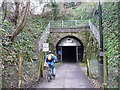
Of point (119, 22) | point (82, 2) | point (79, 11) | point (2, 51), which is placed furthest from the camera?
point (82, 2)

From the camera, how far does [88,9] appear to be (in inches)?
938

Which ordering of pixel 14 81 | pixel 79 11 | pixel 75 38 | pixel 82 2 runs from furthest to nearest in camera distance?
1. pixel 82 2
2. pixel 79 11
3. pixel 75 38
4. pixel 14 81

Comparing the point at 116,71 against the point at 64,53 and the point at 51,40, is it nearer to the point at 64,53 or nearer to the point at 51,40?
the point at 51,40

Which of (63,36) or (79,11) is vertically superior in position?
(79,11)

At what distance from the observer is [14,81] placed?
6.46 metres

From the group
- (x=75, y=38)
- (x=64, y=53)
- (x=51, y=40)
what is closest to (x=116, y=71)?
(x=51, y=40)

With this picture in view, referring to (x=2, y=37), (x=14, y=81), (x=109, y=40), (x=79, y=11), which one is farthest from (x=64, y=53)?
(x=14, y=81)

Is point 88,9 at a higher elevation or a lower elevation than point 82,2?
lower

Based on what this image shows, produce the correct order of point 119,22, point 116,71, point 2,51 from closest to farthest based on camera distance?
1. point 116,71
2. point 2,51
3. point 119,22

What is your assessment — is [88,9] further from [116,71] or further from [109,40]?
[116,71]

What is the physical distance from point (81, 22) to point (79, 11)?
518cm

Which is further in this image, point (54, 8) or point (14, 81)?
point (54, 8)

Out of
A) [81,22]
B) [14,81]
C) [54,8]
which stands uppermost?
[54,8]

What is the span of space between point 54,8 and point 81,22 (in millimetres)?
4779
